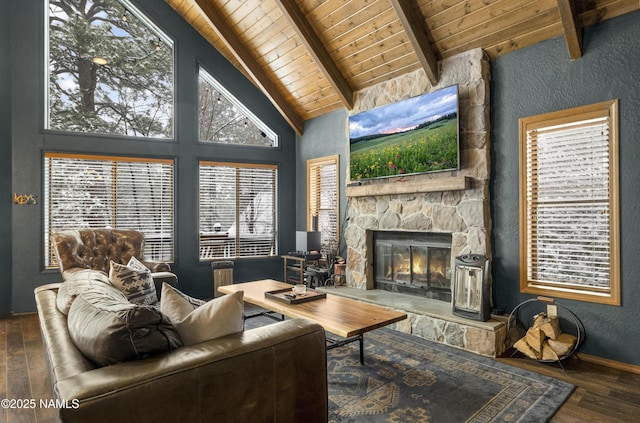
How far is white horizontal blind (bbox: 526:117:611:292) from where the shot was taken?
329 centimetres

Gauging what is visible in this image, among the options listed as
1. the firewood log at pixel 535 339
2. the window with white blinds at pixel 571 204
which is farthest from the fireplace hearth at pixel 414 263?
the firewood log at pixel 535 339

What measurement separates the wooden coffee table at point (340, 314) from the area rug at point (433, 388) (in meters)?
0.25

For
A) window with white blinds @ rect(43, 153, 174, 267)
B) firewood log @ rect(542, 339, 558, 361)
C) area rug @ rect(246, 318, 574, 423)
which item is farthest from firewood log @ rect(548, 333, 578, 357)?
window with white blinds @ rect(43, 153, 174, 267)

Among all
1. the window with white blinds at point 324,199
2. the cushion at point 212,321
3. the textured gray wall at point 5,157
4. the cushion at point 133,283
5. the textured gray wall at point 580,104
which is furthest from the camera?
the window with white blinds at point 324,199

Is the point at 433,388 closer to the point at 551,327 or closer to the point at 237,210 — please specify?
the point at 551,327

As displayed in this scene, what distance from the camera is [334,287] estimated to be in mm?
5379

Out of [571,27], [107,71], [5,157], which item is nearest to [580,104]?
[571,27]

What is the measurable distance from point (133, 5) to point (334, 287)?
5021 mm

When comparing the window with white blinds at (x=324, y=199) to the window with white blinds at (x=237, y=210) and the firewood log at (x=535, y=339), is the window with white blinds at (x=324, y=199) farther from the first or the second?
the firewood log at (x=535, y=339)

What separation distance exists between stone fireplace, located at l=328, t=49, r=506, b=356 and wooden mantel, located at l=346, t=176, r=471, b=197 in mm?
10

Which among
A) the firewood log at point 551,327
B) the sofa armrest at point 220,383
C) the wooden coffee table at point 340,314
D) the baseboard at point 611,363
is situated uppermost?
the sofa armrest at point 220,383

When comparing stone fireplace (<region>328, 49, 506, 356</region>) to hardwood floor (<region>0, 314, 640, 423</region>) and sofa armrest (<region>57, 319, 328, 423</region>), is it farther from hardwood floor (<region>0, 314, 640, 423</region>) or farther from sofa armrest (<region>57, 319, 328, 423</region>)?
sofa armrest (<region>57, 319, 328, 423</region>)

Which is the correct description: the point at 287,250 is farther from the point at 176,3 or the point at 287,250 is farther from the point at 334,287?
the point at 176,3

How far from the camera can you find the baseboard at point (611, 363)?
3102 millimetres
